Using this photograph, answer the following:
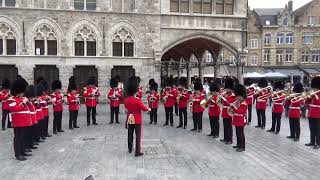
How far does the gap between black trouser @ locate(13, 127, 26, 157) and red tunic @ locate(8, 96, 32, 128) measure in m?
0.14

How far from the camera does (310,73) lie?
3994 cm

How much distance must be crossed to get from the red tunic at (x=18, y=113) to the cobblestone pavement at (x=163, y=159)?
2.93ft

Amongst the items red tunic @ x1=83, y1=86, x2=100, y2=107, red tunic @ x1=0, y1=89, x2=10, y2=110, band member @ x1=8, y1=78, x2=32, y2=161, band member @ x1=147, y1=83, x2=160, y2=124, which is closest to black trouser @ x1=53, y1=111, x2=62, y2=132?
red tunic @ x1=83, y1=86, x2=100, y2=107

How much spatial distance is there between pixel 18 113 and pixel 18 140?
66 centimetres

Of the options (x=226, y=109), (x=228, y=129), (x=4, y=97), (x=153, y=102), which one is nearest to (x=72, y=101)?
(x=4, y=97)

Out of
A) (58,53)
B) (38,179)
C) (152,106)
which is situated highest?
(58,53)

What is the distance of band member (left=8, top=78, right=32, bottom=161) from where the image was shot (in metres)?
7.38

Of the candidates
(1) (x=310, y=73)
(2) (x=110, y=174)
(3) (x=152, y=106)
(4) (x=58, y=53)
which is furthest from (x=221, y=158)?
(1) (x=310, y=73)

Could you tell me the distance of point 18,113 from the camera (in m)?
7.42

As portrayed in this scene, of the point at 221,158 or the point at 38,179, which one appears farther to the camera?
the point at 221,158

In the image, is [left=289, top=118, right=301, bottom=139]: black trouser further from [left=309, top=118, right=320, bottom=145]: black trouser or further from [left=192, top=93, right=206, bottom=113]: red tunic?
[left=192, top=93, right=206, bottom=113]: red tunic

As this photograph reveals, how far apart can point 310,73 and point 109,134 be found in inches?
1441

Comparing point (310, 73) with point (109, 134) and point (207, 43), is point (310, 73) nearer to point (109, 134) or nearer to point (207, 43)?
point (207, 43)

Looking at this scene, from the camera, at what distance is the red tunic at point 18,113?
7379 mm
